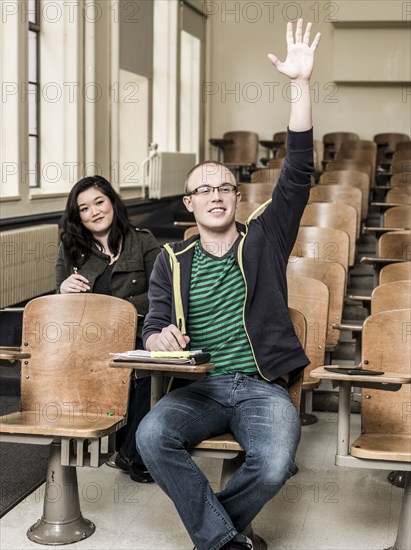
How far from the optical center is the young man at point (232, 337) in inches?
89.2

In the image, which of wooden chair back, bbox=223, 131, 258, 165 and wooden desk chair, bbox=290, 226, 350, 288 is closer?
wooden desk chair, bbox=290, 226, 350, 288

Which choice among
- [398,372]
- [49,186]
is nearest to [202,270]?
[398,372]

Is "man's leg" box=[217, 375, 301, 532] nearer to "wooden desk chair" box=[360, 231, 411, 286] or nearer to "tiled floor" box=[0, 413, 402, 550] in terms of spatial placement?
"tiled floor" box=[0, 413, 402, 550]

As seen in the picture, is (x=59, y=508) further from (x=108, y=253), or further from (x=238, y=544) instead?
(x=108, y=253)

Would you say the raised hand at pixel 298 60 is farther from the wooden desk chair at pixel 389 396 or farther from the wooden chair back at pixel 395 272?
the wooden chair back at pixel 395 272

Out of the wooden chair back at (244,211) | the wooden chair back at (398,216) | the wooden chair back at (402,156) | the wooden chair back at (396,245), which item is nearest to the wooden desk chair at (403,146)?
the wooden chair back at (402,156)

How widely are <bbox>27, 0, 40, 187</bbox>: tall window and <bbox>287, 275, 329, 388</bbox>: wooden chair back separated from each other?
11.4 feet

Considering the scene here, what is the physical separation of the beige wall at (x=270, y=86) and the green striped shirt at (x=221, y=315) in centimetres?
888

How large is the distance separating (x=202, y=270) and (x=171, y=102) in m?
7.30

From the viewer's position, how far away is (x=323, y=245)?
13.6 feet

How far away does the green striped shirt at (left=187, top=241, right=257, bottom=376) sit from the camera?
2473 mm

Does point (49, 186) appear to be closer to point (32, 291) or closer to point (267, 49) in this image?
point (32, 291)

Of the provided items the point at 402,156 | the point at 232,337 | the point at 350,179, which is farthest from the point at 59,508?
the point at 402,156

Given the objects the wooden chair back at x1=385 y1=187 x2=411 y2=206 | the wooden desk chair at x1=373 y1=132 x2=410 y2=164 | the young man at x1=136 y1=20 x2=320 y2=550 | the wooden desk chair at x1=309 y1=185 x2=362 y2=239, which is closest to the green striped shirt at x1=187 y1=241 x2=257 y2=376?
the young man at x1=136 y1=20 x2=320 y2=550
